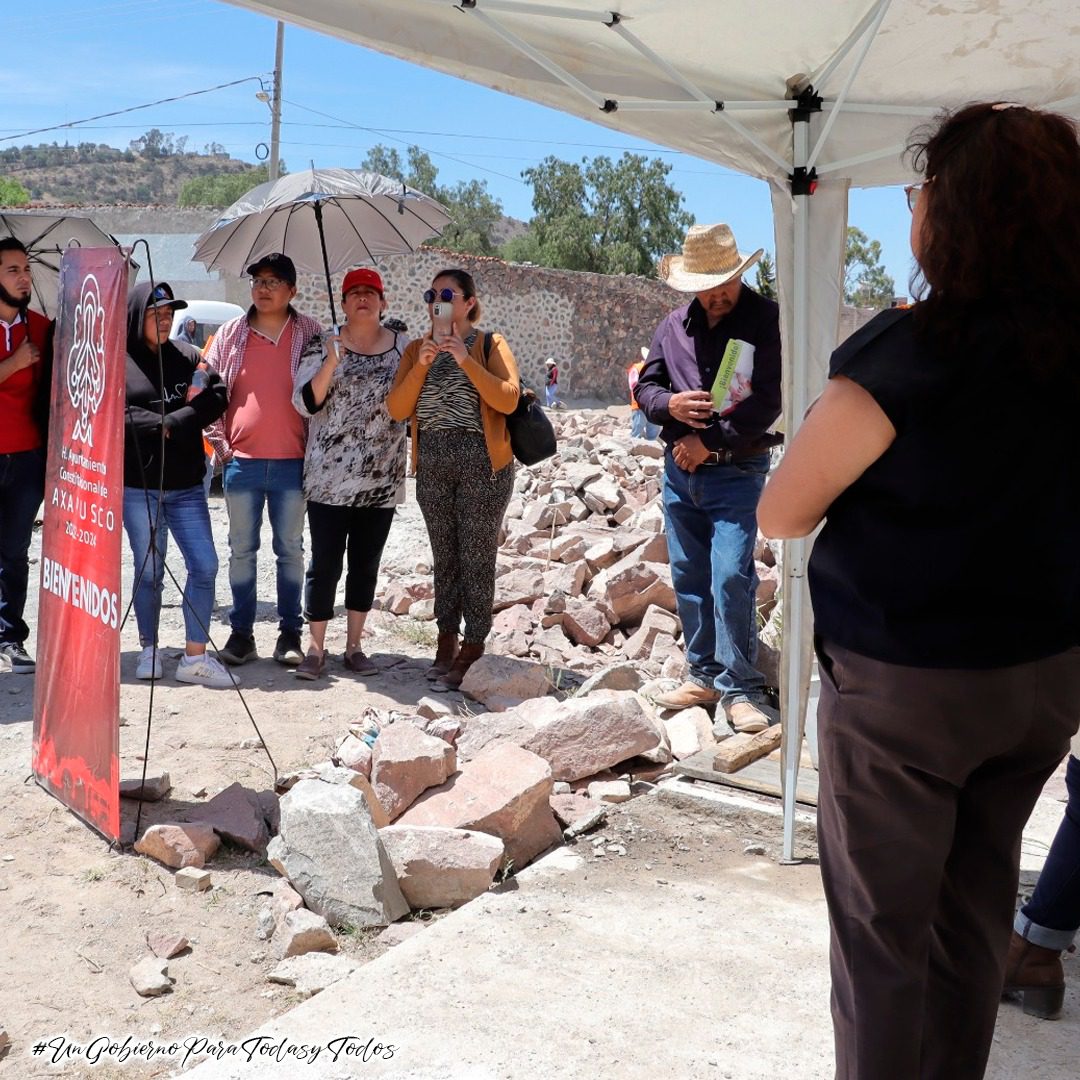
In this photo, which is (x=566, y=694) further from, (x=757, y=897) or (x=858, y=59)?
(x=858, y=59)

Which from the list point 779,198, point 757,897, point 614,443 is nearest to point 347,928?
point 757,897

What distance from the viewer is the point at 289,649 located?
242 inches

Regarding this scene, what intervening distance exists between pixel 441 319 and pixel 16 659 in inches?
109

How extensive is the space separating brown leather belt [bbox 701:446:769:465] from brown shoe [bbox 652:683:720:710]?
105 cm

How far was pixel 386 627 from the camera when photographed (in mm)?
7312

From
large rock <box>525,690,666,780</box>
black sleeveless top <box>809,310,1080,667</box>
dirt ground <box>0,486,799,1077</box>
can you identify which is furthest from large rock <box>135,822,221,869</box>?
black sleeveless top <box>809,310,1080,667</box>

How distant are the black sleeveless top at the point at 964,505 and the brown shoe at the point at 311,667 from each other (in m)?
4.40

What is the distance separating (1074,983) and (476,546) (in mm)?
3375

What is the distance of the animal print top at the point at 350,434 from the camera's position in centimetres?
572

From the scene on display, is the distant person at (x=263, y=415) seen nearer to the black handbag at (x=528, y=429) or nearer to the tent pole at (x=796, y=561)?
the black handbag at (x=528, y=429)

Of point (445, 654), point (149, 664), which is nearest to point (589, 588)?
point (445, 654)

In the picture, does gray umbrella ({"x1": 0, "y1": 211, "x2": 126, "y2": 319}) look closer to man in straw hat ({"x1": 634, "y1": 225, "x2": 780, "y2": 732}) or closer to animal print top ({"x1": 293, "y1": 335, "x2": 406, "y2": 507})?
animal print top ({"x1": 293, "y1": 335, "x2": 406, "y2": 507})

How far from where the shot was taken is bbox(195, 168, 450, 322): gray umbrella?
593 centimetres

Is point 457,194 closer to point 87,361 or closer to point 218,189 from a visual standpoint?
point 218,189
